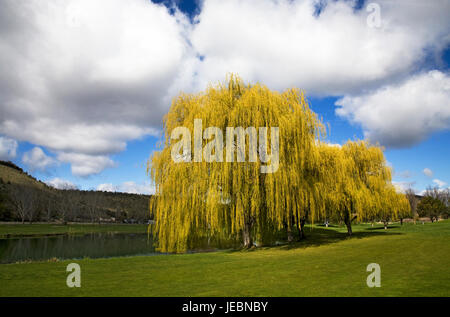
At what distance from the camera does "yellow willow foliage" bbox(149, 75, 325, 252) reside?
15.1 meters

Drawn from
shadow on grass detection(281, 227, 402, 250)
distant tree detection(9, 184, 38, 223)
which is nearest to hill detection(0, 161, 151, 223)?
distant tree detection(9, 184, 38, 223)

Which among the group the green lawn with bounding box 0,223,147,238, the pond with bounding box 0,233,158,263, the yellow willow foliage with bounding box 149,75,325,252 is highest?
the yellow willow foliage with bounding box 149,75,325,252

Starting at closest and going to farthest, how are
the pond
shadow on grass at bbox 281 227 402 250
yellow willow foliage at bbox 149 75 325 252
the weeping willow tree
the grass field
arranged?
the grass field → yellow willow foliage at bbox 149 75 325 252 → shadow on grass at bbox 281 227 402 250 → the pond → the weeping willow tree

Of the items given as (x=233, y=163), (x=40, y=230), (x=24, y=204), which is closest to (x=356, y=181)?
(x=233, y=163)

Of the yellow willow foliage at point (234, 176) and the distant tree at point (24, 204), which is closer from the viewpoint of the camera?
the yellow willow foliage at point (234, 176)

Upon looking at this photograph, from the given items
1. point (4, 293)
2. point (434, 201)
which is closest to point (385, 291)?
point (4, 293)

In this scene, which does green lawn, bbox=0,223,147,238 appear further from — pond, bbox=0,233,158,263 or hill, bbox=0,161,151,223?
pond, bbox=0,233,158,263

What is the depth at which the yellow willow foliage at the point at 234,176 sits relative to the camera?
15125mm

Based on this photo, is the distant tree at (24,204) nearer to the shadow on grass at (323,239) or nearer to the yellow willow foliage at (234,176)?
the yellow willow foliage at (234,176)

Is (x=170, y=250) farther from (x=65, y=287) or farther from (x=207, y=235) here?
(x=65, y=287)

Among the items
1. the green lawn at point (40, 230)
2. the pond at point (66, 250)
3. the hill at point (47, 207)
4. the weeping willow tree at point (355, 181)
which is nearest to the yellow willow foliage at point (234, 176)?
the weeping willow tree at point (355, 181)

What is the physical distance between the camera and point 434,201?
166 feet

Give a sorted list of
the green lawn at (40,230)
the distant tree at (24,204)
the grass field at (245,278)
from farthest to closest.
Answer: the distant tree at (24,204) → the green lawn at (40,230) → the grass field at (245,278)

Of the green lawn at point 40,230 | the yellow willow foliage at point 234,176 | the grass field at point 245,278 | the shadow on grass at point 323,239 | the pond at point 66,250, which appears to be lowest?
the green lawn at point 40,230
